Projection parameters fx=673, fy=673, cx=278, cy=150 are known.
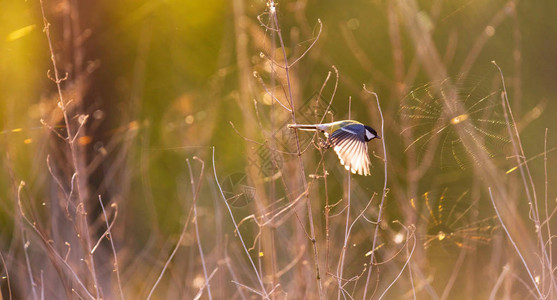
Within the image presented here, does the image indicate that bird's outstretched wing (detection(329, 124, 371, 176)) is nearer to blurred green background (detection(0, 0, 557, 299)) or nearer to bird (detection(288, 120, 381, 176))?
bird (detection(288, 120, 381, 176))

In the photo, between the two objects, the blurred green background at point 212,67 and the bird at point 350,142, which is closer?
the bird at point 350,142

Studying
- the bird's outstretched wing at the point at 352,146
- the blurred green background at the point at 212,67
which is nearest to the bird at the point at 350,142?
the bird's outstretched wing at the point at 352,146

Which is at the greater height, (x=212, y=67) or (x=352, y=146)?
(x=212, y=67)

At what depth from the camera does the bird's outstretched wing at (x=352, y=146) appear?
1777mm

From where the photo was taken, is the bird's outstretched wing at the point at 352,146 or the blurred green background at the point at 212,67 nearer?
the bird's outstretched wing at the point at 352,146

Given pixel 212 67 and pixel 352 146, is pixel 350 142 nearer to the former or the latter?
pixel 352 146

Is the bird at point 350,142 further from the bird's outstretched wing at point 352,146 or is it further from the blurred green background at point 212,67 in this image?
the blurred green background at point 212,67

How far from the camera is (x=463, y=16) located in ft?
24.8

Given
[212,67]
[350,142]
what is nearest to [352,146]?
[350,142]

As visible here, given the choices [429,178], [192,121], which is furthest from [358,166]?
[429,178]

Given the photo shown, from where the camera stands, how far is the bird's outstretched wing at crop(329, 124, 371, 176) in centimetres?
178

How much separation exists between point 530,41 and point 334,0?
2409mm

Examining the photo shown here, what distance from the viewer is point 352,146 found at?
189cm

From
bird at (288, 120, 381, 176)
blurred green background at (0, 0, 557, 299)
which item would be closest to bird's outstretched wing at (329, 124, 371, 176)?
bird at (288, 120, 381, 176)
